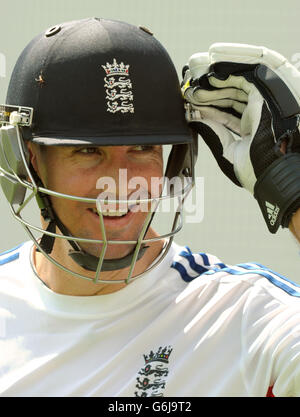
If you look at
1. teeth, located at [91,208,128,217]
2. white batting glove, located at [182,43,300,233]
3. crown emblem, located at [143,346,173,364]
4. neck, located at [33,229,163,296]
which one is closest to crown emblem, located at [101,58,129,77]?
white batting glove, located at [182,43,300,233]

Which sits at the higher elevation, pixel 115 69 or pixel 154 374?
pixel 115 69

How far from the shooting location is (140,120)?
279cm

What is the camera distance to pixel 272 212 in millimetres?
2572

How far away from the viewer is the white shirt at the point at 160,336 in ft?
8.72

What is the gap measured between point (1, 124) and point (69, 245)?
0.47m

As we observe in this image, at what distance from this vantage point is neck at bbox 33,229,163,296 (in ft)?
9.43

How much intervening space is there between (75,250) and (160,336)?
0.38 metres

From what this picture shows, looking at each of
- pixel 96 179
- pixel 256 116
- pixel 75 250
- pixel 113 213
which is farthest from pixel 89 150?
pixel 256 116

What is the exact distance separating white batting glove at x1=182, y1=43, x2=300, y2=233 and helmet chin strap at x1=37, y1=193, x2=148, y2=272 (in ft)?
1.38

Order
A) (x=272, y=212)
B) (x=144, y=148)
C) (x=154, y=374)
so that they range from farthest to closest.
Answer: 1. (x=144, y=148)
2. (x=154, y=374)
3. (x=272, y=212)

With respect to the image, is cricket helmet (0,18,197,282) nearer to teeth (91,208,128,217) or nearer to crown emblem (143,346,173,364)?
teeth (91,208,128,217)

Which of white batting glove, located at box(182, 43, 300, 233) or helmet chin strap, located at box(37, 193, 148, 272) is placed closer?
white batting glove, located at box(182, 43, 300, 233)

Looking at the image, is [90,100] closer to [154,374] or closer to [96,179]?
[96,179]

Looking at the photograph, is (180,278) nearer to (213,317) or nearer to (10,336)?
(213,317)
